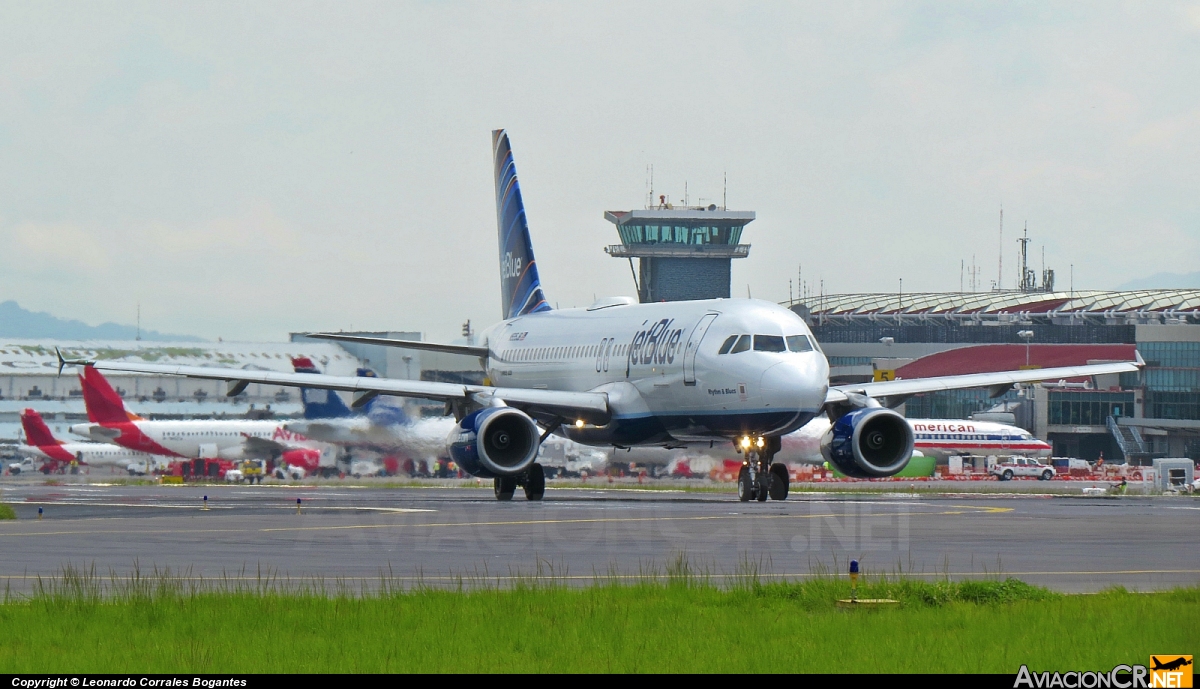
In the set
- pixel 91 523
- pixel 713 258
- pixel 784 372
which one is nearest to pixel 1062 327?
pixel 713 258

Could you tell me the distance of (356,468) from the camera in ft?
227

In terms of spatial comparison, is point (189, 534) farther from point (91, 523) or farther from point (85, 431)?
point (85, 431)

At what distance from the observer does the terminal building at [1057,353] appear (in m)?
122

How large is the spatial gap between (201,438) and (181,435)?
3.95 feet

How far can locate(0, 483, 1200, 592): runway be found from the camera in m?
19.2

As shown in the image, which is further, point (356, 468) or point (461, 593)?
point (356, 468)

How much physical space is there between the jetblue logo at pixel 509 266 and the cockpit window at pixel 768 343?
18.3 metres

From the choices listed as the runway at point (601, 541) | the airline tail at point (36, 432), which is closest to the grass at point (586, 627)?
the runway at point (601, 541)

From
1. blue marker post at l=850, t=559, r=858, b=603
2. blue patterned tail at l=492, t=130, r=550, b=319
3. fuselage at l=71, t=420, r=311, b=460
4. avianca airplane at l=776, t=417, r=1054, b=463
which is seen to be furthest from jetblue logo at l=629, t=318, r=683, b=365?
avianca airplane at l=776, t=417, r=1054, b=463

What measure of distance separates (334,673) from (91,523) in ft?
69.1

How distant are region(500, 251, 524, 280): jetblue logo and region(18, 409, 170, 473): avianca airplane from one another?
4780 centimetres

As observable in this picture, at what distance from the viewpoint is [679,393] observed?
38406 millimetres

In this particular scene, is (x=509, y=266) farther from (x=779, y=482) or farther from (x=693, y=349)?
(x=779, y=482)

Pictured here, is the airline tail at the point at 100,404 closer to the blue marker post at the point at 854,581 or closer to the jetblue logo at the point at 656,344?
the jetblue logo at the point at 656,344
